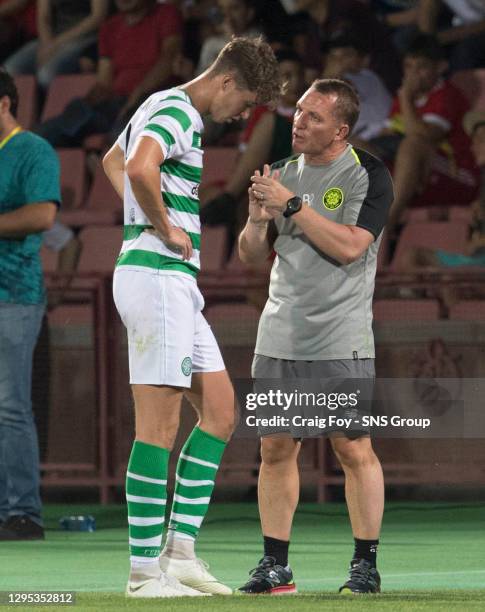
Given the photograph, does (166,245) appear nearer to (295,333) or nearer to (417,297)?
(295,333)

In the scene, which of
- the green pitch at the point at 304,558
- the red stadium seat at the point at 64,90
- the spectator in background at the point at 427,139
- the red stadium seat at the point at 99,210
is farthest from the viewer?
the red stadium seat at the point at 64,90

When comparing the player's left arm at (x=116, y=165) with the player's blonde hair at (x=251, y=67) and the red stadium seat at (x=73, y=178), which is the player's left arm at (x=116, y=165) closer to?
the player's blonde hair at (x=251, y=67)

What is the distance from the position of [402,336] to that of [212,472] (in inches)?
173

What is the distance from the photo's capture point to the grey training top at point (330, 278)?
6.11m

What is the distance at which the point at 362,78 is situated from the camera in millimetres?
12672

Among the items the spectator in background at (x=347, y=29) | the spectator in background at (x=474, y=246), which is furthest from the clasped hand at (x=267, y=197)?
the spectator in background at (x=347, y=29)

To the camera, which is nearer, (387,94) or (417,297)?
(417,297)

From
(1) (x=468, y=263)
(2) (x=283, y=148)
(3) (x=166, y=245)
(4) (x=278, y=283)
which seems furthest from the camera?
(2) (x=283, y=148)

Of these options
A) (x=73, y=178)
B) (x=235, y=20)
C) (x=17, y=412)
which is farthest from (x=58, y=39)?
(x=17, y=412)

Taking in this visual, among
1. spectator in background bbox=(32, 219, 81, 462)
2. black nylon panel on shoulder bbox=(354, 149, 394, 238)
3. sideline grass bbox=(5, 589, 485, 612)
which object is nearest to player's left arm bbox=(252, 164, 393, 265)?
black nylon panel on shoulder bbox=(354, 149, 394, 238)

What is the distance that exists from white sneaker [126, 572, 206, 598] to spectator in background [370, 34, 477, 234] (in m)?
6.59

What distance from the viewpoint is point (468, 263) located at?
10.9m

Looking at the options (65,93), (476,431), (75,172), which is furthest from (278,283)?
(65,93)

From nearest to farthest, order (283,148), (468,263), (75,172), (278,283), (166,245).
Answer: (166,245)
(278,283)
(468,263)
(283,148)
(75,172)
